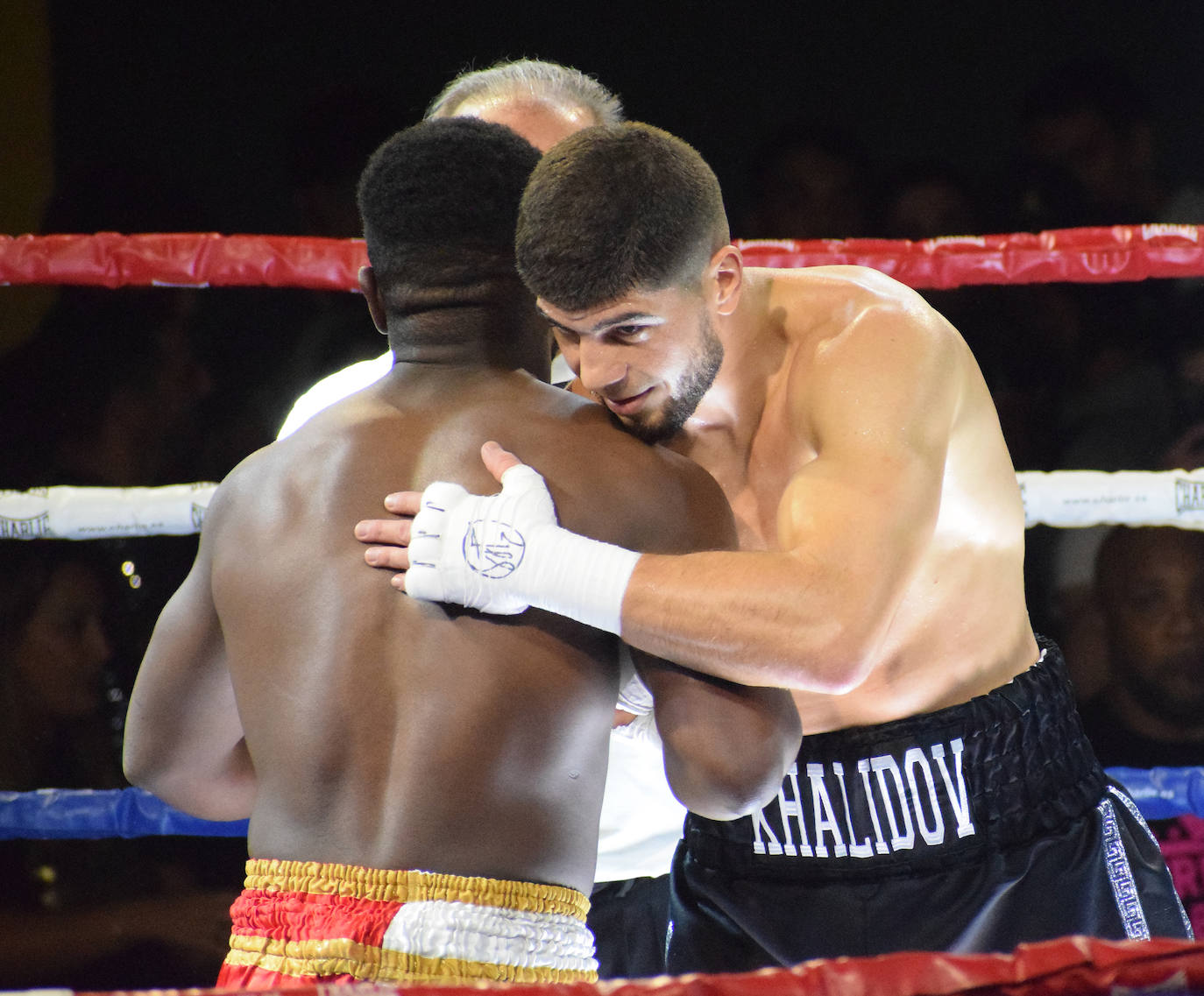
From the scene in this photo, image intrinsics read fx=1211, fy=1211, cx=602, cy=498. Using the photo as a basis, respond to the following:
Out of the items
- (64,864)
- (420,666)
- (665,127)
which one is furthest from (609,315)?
(64,864)

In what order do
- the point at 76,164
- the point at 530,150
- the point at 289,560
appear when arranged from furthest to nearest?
the point at 76,164 < the point at 530,150 < the point at 289,560

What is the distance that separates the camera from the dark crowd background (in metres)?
2.71

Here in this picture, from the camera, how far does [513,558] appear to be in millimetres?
1053

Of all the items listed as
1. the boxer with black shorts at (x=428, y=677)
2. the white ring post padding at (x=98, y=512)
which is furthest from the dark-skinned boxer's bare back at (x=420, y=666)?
the white ring post padding at (x=98, y=512)

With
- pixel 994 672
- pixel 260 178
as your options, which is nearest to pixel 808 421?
pixel 994 672

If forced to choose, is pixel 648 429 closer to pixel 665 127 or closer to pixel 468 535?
pixel 468 535

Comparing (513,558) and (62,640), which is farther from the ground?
(62,640)

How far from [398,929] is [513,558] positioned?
0.31m

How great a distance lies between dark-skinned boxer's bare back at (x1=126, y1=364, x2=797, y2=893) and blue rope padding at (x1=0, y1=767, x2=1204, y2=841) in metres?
0.80

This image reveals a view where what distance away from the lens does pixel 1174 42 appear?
291cm

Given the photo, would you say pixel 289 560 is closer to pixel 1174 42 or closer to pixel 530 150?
pixel 530 150

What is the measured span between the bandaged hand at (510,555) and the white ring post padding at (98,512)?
94cm

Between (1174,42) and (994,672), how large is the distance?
2118mm

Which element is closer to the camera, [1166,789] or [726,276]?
[726,276]
